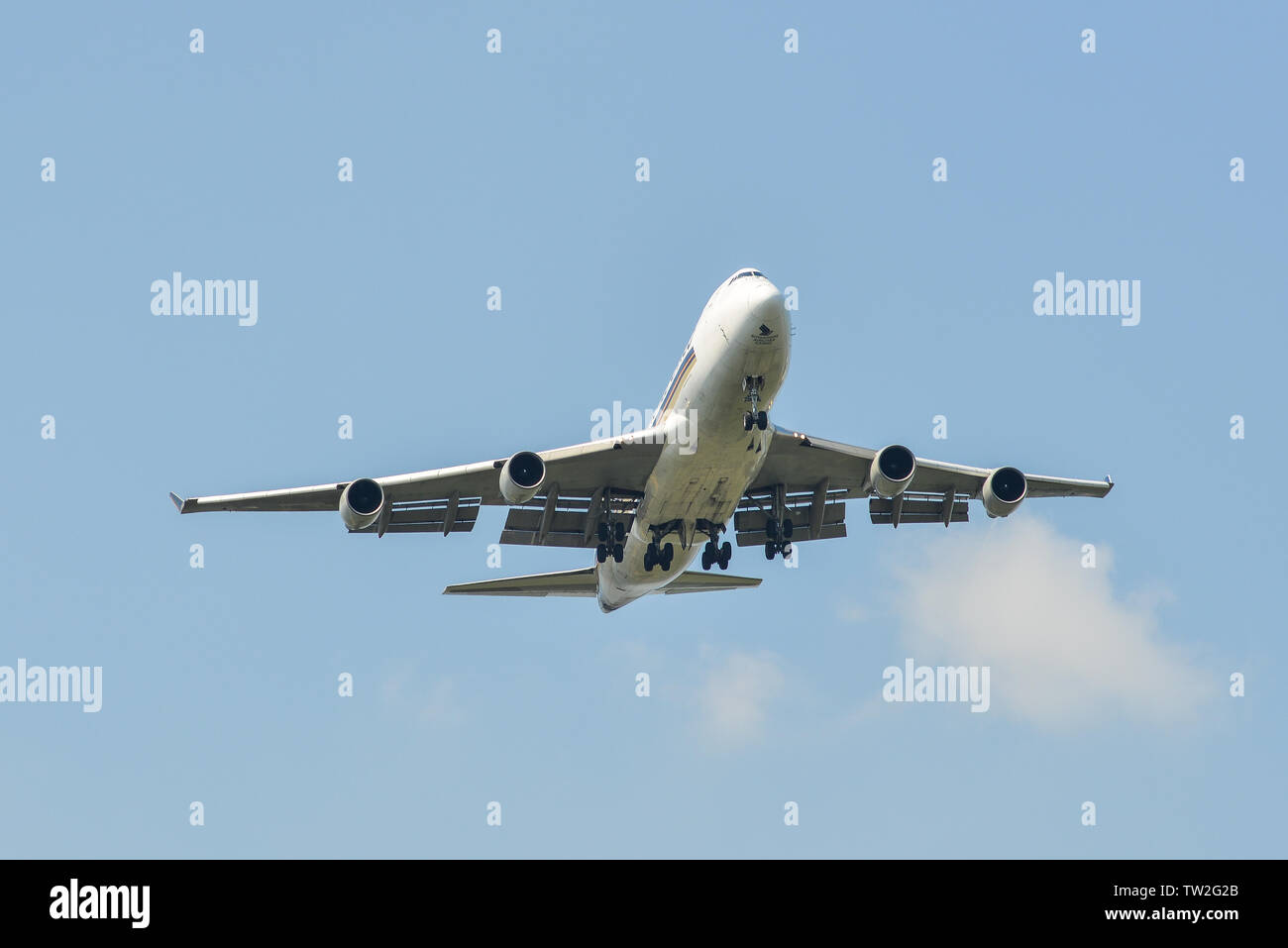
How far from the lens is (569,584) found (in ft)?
141

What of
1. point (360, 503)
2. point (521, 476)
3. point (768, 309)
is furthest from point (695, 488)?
point (360, 503)

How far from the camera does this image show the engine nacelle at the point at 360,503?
3569 centimetres

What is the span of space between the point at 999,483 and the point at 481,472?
1227 centimetres

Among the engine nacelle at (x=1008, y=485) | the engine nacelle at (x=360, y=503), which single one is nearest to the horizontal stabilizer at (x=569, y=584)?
the engine nacelle at (x=360, y=503)

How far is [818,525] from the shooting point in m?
42.0

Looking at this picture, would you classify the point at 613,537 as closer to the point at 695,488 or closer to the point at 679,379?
the point at 695,488

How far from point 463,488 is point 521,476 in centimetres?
372

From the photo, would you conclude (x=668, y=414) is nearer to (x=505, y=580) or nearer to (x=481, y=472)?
(x=481, y=472)

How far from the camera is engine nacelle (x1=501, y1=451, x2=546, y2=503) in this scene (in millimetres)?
35469

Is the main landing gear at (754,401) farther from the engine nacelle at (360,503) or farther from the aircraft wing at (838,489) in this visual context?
the engine nacelle at (360,503)

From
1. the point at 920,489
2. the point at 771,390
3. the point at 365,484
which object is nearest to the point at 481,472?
the point at 365,484

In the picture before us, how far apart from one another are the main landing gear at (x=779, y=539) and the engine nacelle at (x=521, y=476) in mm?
7113

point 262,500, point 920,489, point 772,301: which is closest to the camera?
point 772,301

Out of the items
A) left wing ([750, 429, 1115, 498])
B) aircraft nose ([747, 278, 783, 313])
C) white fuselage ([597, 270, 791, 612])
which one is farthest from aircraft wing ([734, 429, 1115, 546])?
aircraft nose ([747, 278, 783, 313])
